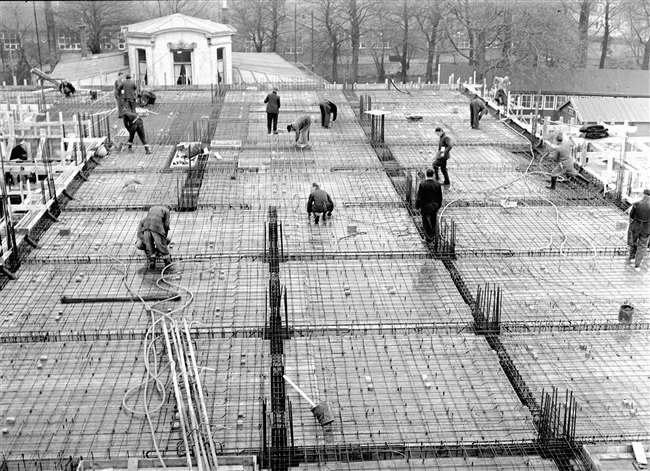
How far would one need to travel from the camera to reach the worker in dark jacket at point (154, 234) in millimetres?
11711

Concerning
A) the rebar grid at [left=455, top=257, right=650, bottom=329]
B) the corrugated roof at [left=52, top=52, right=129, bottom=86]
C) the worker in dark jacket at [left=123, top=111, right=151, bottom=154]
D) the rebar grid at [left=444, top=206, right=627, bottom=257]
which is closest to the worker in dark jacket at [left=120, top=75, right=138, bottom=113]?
the worker in dark jacket at [left=123, top=111, right=151, bottom=154]

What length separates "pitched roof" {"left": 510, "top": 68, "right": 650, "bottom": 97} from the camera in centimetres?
4719

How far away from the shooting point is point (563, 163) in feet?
53.0

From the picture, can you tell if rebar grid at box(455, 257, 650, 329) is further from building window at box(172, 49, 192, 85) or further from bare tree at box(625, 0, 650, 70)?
bare tree at box(625, 0, 650, 70)

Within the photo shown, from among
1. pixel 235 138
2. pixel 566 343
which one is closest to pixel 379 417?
pixel 566 343

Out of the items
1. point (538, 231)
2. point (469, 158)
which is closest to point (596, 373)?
point (538, 231)

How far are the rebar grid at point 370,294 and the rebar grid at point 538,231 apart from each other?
47.3 inches

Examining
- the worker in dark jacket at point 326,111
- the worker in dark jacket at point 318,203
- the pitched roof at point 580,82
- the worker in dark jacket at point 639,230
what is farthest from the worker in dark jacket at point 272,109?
the pitched roof at point 580,82

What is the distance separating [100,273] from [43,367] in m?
2.78

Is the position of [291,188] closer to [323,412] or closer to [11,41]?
[323,412]

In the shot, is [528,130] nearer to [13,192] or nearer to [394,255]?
[394,255]

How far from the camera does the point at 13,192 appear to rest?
17125 millimetres

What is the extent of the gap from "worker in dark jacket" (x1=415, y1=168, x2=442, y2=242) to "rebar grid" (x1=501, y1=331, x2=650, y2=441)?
3.21m

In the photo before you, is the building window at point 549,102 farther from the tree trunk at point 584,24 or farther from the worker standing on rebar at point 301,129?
the worker standing on rebar at point 301,129
